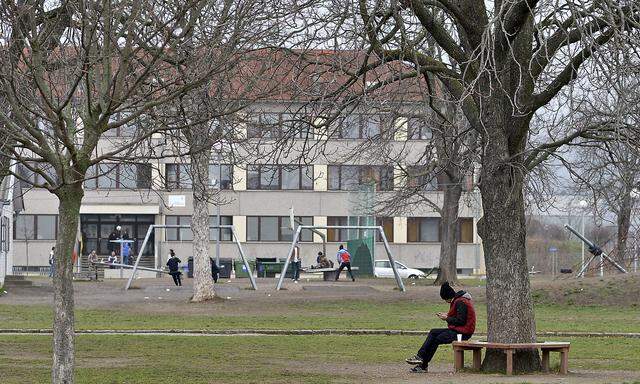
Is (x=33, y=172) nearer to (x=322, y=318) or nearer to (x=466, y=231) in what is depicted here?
(x=322, y=318)

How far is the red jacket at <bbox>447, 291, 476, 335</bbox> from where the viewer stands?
63.9ft

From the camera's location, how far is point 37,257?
78.6 m

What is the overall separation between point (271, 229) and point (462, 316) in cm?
6013

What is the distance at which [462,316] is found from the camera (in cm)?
1952

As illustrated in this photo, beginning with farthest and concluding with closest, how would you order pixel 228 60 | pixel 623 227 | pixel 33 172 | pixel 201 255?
pixel 623 227 → pixel 201 255 → pixel 33 172 → pixel 228 60

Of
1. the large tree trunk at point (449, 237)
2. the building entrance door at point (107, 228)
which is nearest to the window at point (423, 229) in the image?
the building entrance door at point (107, 228)

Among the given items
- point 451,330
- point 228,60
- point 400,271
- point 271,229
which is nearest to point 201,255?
point 451,330

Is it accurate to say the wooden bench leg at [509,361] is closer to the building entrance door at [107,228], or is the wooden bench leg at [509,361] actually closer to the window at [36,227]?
the building entrance door at [107,228]

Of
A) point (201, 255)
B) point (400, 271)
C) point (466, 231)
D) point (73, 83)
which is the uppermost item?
point (466, 231)

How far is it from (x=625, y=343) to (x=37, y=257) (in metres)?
Answer: 58.0

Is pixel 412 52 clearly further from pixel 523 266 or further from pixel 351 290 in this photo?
pixel 351 290

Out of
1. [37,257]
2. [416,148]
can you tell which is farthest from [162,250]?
[416,148]

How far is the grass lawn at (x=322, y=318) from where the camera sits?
30.1 m

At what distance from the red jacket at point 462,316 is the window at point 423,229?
61.6 meters
